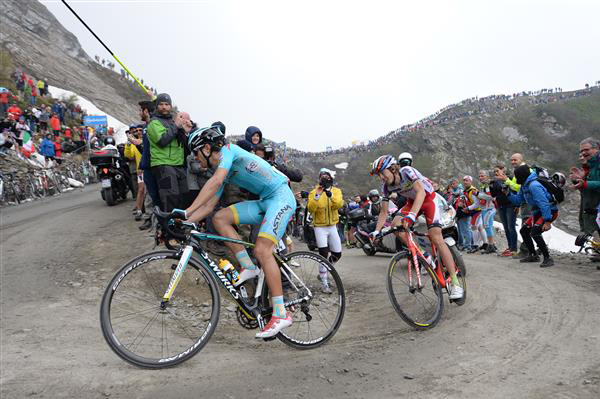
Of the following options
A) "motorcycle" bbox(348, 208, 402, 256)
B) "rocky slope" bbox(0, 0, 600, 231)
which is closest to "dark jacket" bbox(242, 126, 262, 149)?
"motorcycle" bbox(348, 208, 402, 256)

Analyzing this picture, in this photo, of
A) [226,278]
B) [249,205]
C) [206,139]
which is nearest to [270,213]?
[249,205]

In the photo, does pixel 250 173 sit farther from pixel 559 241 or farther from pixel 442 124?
pixel 442 124

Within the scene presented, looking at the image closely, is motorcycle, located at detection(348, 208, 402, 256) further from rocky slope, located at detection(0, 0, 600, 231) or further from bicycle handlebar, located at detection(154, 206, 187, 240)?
rocky slope, located at detection(0, 0, 600, 231)

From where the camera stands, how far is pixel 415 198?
561cm

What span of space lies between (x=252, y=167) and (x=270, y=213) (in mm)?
503

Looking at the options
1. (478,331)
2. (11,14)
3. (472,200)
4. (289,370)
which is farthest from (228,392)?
(11,14)

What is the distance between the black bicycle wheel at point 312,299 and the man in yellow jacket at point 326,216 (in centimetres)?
328

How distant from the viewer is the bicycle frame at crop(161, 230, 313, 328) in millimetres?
3909

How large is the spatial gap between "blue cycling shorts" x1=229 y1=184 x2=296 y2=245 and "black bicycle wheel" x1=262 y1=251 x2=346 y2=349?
0.37 metres

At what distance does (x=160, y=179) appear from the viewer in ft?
21.8

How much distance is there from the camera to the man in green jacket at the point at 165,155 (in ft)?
21.4

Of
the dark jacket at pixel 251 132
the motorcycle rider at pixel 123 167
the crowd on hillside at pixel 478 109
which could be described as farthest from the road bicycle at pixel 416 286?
the crowd on hillside at pixel 478 109

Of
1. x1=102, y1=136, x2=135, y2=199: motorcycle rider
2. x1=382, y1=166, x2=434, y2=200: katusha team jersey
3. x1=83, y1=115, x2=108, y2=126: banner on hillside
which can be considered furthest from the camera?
x1=83, y1=115, x2=108, y2=126: banner on hillside

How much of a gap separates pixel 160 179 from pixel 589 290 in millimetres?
6586
